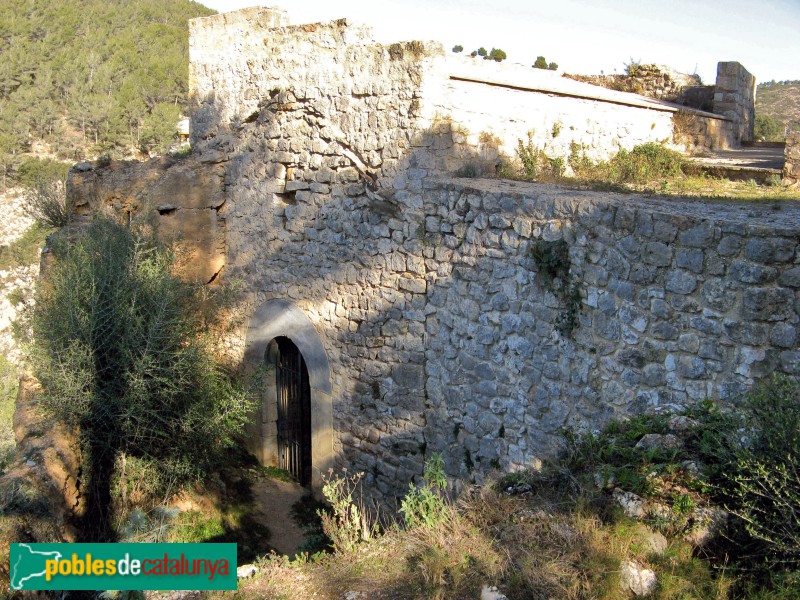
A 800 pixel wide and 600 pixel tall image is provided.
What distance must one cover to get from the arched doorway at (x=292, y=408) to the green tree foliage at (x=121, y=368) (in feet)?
3.80

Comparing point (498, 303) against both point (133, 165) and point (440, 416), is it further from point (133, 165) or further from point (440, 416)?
point (133, 165)

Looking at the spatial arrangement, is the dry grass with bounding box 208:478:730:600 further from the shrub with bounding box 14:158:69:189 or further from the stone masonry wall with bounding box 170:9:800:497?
the shrub with bounding box 14:158:69:189

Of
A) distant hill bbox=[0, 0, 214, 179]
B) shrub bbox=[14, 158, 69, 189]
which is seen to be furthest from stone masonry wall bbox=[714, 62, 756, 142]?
shrub bbox=[14, 158, 69, 189]

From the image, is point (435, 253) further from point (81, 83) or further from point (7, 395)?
point (81, 83)

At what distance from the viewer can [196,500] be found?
766cm

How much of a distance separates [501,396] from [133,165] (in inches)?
250

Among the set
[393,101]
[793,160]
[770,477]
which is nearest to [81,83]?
[393,101]

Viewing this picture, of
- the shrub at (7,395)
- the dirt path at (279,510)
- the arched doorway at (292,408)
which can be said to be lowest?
the shrub at (7,395)

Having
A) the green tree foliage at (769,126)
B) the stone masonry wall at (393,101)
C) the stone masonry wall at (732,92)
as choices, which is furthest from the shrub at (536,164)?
the green tree foliage at (769,126)

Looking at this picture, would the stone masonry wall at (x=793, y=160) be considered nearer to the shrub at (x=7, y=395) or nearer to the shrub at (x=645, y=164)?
the shrub at (x=645, y=164)

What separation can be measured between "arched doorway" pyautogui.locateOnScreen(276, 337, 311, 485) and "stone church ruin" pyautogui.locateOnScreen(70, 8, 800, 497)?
35 millimetres

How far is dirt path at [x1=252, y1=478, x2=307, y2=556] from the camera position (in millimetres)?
7602

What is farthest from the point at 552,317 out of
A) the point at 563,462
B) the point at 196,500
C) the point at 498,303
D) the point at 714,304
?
the point at 196,500

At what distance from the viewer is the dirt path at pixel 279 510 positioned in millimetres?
7602
